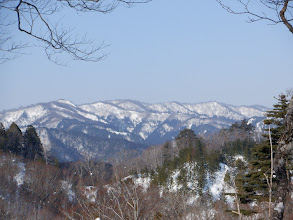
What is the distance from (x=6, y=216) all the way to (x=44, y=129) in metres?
168

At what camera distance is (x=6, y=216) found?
69.8ft

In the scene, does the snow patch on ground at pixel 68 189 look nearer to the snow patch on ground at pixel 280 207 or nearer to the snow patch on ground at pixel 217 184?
the snow patch on ground at pixel 217 184

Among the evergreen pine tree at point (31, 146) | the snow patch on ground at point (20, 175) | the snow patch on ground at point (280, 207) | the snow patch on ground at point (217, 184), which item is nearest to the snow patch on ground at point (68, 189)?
the snow patch on ground at point (20, 175)

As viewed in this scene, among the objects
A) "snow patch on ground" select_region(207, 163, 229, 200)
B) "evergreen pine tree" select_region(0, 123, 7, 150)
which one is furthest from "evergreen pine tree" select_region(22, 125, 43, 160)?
"snow patch on ground" select_region(207, 163, 229, 200)

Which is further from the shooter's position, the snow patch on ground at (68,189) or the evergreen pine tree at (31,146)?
the evergreen pine tree at (31,146)

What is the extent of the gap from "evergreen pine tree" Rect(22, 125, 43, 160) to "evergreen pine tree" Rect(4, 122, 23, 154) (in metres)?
1.10

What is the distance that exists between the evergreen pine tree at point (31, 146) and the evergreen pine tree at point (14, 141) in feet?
3.61

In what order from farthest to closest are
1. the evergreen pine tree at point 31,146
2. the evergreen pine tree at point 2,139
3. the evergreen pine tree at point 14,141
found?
the evergreen pine tree at point 31,146 < the evergreen pine tree at point 14,141 < the evergreen pine tree at point 2,139

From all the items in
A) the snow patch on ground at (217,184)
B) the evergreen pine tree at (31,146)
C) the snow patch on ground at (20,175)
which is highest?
the evergreen pine tree at (31,146)

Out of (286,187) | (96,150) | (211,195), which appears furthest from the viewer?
(96,150)

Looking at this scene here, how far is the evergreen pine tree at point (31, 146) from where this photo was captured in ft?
159

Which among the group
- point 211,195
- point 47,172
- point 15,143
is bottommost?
point 211,195

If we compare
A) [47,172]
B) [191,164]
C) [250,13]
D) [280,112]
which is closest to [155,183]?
[191,164]

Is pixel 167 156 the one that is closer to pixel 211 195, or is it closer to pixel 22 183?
pixel 211 195
